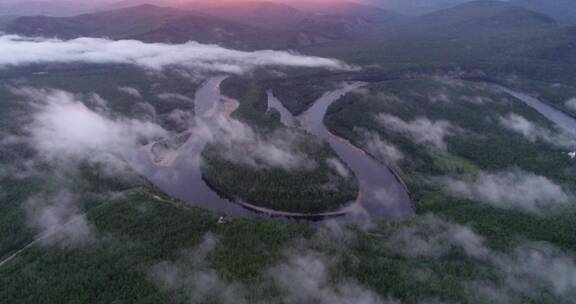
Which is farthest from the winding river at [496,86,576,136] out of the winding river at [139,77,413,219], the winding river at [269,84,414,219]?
the winding river at [139,77,413,219]

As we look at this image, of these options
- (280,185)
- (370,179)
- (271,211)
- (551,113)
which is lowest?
(271,211)

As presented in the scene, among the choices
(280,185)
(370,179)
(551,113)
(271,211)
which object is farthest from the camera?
(551,113)

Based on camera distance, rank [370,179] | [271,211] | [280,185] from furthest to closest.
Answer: [370,179] < [280,185] < [271,211]

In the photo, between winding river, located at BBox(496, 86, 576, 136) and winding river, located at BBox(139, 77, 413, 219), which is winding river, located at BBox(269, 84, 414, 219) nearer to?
winding river, located at BBox(139, 77, 413, 219)

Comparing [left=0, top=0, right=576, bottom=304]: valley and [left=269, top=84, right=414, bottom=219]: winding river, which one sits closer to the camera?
[left=0, top=0, right=576, bottom=304]: valley

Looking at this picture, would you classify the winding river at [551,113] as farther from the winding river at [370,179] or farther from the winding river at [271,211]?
the winding river at [271,211]

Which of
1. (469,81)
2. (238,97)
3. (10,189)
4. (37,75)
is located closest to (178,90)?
(238,97)

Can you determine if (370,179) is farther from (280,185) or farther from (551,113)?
(551,113)

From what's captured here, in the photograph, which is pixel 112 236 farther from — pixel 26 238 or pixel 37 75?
pixel 37 75

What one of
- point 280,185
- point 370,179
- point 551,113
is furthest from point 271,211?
point 551,113
